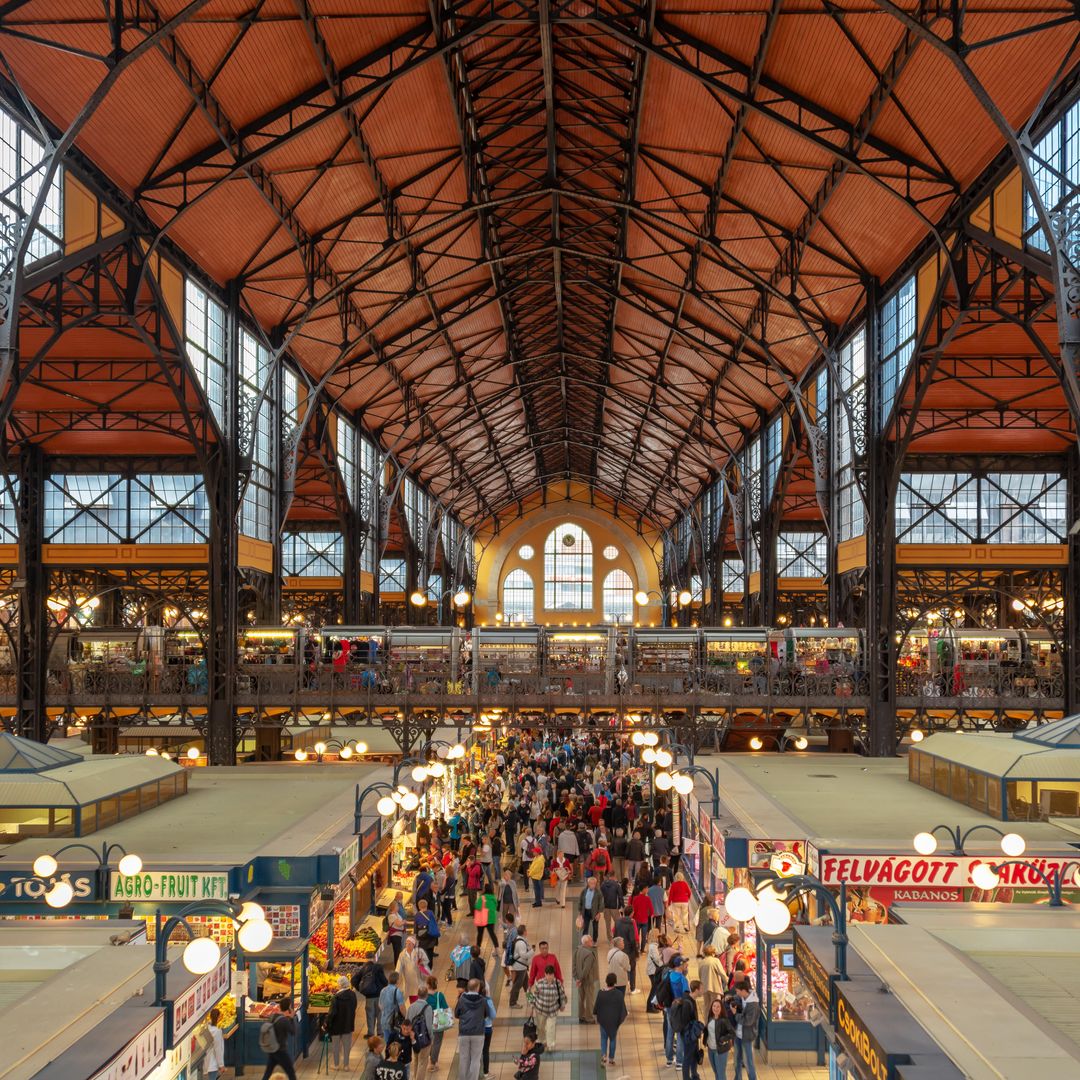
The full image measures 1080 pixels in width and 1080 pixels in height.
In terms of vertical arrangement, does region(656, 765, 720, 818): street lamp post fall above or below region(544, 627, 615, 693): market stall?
below

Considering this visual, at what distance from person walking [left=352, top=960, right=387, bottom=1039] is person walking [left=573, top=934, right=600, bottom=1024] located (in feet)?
9.04

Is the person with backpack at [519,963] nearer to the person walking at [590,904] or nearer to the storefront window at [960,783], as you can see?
the person walking at [590,904]

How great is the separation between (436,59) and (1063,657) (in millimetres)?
25180

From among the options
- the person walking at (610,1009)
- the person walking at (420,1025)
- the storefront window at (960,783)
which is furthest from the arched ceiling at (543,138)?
the person walking at (420,1025)

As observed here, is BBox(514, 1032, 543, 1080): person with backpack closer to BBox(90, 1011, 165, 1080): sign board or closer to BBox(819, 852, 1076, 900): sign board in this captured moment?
BBox(819, 852, 1076, 900): sign board

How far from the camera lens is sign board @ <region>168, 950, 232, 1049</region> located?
869cm

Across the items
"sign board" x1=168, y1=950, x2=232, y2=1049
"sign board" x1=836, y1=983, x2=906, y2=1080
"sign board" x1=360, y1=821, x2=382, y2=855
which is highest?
"sign board" x1=836, y1=983, x2=906, y2=1080

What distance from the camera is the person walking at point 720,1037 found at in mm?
13562

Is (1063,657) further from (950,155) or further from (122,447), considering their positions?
(122,447)

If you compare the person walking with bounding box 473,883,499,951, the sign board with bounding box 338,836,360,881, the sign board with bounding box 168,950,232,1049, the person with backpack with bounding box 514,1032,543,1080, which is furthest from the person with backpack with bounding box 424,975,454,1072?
the person walking with bounding box 473,883,499,951

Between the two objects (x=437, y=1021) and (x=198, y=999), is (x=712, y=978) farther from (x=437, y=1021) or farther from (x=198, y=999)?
(x=198, y=999)

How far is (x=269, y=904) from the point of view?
1541 centimetres

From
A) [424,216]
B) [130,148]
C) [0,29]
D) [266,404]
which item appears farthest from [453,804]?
[0,29]

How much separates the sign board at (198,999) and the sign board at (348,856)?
5427 mm
